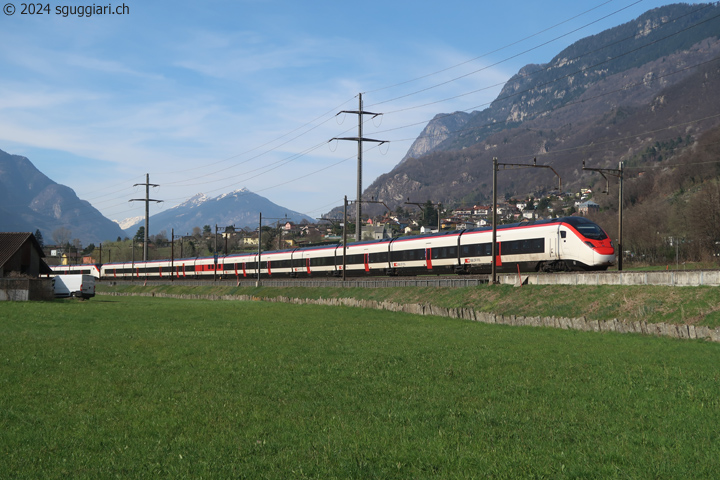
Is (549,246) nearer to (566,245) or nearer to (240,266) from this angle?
(566,245)

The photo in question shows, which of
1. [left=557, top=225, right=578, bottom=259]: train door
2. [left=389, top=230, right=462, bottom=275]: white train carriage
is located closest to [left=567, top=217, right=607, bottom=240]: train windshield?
[left=557, top=225, right=578, bottom=259]: train door

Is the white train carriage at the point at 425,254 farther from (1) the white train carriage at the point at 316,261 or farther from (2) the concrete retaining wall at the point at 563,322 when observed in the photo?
(1) the white train carriage at the point at 316,261

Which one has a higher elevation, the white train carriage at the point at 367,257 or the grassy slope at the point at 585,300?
the white train carriage at the point at 367,257

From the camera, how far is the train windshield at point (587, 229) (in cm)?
4297

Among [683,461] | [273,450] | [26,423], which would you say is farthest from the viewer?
[26,423]

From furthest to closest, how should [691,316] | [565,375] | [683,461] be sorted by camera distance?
[691,316] → [565,375] → [683,461]

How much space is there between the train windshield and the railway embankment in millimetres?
5887

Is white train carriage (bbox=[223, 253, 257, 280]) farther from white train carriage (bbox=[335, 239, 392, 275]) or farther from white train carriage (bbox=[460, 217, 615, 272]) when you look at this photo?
white train carriage (bbox=[460, 217, 615, 272])

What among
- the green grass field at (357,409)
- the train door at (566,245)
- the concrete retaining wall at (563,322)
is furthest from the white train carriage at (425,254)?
the green grass field at (357,409)

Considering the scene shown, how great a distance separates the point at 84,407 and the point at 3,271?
200 ft

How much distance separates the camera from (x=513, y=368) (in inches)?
706

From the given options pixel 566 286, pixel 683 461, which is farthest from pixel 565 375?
pixel 566 286

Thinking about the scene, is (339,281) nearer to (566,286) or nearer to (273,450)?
(566,286)

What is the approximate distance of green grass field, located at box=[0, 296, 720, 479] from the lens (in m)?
9.48
